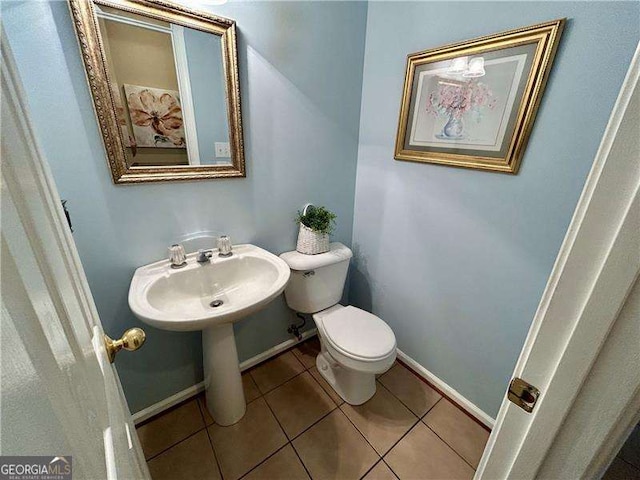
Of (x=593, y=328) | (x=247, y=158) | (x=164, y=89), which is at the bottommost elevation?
(x=593, y=328)

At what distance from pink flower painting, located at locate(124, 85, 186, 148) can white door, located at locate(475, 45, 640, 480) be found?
126 cm

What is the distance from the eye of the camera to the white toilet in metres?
1.26

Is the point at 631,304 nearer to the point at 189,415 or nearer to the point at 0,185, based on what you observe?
the point at 0,185

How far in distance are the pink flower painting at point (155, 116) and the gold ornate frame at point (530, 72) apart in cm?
110

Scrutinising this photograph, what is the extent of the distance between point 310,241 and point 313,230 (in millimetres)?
67

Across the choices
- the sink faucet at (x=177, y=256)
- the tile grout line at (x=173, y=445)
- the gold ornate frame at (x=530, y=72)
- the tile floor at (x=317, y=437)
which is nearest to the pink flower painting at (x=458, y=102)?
the gold ornate frame at (x=530, y=72)

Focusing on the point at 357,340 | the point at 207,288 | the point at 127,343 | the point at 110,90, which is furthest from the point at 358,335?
the point at 110,90

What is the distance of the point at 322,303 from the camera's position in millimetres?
1571

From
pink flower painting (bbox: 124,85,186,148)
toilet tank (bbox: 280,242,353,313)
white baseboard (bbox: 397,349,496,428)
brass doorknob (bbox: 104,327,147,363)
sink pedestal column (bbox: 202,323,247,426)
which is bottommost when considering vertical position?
white baseboard (bbox: 397,349,496,428)

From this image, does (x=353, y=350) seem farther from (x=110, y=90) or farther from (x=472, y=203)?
(x=110, y=90)

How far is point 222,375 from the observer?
1.26 m

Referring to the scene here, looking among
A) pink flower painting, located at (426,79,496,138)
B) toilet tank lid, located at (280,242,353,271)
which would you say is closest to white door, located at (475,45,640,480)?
pink flower painting, located at (426,79,496,138)

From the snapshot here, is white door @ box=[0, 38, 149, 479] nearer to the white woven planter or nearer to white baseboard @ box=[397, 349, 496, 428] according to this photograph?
the white woven planter

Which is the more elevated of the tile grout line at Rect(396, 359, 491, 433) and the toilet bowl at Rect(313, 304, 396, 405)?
the toilet bowl at Rect(313, 304, 396, 405)
